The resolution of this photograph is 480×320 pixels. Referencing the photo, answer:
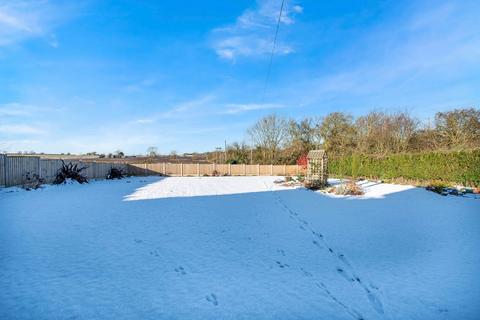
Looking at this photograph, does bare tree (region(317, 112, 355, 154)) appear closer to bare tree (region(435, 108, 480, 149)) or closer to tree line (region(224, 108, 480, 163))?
tree line (region(224, 108, 480, 163))

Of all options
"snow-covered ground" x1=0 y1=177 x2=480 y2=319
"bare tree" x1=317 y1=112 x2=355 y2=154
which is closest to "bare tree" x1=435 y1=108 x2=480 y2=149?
"bare tree" x1=317 y1=112 x2=355 y2=154

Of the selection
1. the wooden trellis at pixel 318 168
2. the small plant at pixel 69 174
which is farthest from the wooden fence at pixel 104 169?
A: the wooden trellis at pixel 318 168

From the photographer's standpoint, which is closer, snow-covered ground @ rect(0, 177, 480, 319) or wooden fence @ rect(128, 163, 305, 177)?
snow-covered ground @ rect(0, 177, 480, 319)

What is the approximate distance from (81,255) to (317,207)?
249 inches

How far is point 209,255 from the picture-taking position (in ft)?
13.0

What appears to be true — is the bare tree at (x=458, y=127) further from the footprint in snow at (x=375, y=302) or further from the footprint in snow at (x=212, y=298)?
the footprint in snow at (x=212, y=298)

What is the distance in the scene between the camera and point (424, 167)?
14.1 meters

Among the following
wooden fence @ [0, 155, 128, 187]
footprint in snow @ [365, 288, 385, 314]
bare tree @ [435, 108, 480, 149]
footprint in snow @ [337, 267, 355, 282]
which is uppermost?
bare tree @ [435, 108, 480, 149]

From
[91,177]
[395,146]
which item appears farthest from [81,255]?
[395,146]

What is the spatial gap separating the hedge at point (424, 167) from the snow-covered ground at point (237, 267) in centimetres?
631

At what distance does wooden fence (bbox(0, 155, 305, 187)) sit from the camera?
464 inches

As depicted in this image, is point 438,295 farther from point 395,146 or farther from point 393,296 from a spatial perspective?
point 395,146

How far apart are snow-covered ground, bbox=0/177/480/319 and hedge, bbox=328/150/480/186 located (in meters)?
6.31

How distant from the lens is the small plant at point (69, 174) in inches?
579
